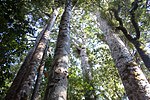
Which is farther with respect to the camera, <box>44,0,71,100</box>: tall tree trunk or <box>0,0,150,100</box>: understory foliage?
<box>0,0,150,100</box>: understory foliage

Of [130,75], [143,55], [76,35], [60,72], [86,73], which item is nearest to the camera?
[60,72]

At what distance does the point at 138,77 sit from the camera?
4.73 meters

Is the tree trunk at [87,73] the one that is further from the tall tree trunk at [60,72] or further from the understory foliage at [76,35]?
the tall tree trunk at [60,72]

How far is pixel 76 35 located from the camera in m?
16.9

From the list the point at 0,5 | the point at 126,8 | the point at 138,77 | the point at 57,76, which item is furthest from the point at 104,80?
the point at 57,76

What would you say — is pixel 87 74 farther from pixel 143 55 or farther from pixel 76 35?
pixel 76 35

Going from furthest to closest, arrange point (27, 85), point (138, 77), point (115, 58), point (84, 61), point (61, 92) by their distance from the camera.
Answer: point (84, 61) → point (115, 58) → point (138, 77) → point (27, 85) → point (61, 92)

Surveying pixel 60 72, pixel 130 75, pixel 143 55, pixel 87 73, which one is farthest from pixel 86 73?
pixel 60 72

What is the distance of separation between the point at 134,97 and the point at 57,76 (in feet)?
8.06

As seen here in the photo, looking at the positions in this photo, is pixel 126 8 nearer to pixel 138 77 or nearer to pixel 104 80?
pixel 138 77

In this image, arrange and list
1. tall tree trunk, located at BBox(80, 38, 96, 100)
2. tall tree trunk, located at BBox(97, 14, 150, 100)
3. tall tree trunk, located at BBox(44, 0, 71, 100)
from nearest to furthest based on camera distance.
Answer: tall tree trunk, located at BBox(44, 0, 71, 100)
tall tree trunk, located at BBox(97, 14, 150, 100)
tall tree trunk, located at BBox(80, 38, 96, 100)

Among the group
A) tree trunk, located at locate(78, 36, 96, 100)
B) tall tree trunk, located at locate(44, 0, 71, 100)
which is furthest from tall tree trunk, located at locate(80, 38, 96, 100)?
tall tree trunk, located at locate(44, 0, 71, 100)

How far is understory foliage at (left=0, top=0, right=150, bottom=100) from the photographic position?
5.40 metres

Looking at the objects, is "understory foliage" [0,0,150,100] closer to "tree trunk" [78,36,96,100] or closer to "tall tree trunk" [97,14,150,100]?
"tree trunk" [78,36,96,100]
